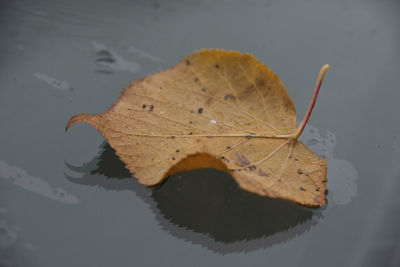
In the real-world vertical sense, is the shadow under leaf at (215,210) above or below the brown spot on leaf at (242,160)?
below

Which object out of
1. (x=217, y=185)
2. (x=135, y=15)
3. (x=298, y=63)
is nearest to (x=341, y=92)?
(x=298, y=63)

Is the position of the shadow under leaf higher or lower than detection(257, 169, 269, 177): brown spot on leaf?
lower

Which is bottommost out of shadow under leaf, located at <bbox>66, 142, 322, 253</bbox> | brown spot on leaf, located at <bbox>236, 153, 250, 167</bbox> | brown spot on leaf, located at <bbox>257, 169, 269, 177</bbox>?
shadow under leaf, located at <bbox>66, 142, 322, 253</bbox>

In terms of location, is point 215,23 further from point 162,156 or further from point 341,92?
point 162,156

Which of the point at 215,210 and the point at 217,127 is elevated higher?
the point at 217,127

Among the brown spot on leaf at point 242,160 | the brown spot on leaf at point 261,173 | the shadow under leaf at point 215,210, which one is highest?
the brown spot on leaf at point 242,160
